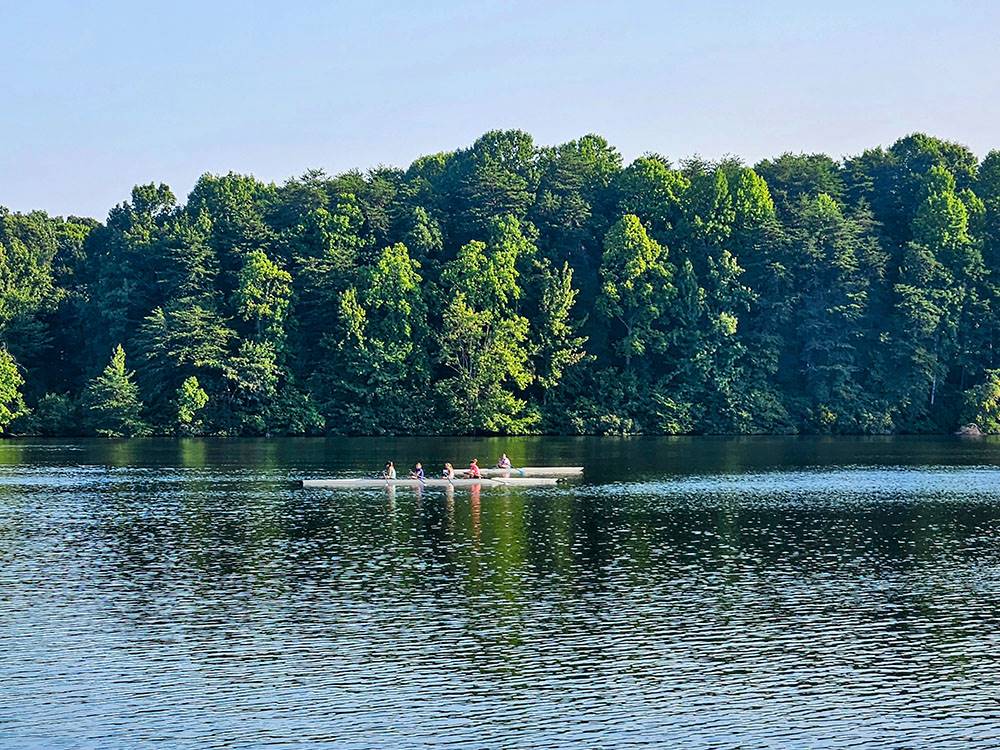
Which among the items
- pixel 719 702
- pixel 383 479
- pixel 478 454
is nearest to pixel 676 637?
pixel 719 702

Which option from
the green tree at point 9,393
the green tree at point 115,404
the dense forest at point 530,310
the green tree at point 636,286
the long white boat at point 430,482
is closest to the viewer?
the long white boat at point 430,482

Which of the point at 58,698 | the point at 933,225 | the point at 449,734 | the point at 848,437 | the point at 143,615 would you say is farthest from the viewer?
the point at 933,225

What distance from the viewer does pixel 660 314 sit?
132 meters

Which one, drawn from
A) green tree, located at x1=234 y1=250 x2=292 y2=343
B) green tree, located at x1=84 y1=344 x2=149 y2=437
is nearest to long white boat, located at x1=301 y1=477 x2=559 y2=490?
green tree, located at x1=84 y1=344 x2=149 y2=437

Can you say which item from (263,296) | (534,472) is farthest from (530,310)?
(534,472)

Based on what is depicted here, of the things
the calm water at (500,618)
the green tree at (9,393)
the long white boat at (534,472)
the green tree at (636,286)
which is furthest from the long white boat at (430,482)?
the green tree at (9,393)

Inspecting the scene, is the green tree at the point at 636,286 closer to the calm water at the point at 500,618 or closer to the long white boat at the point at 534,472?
the long white boat at the point at 534,472

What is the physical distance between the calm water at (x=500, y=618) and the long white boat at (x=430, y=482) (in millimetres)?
2731

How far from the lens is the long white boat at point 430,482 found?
72750mm

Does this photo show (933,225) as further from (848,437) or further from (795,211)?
(848,437)

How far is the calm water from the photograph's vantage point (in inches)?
1088

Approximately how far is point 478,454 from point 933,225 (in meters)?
59.2

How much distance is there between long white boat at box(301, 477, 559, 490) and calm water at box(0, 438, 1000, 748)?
2.73m

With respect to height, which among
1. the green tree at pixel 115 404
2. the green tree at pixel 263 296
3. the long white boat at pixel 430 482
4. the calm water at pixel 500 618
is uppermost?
the green tree at pixel 263 296
